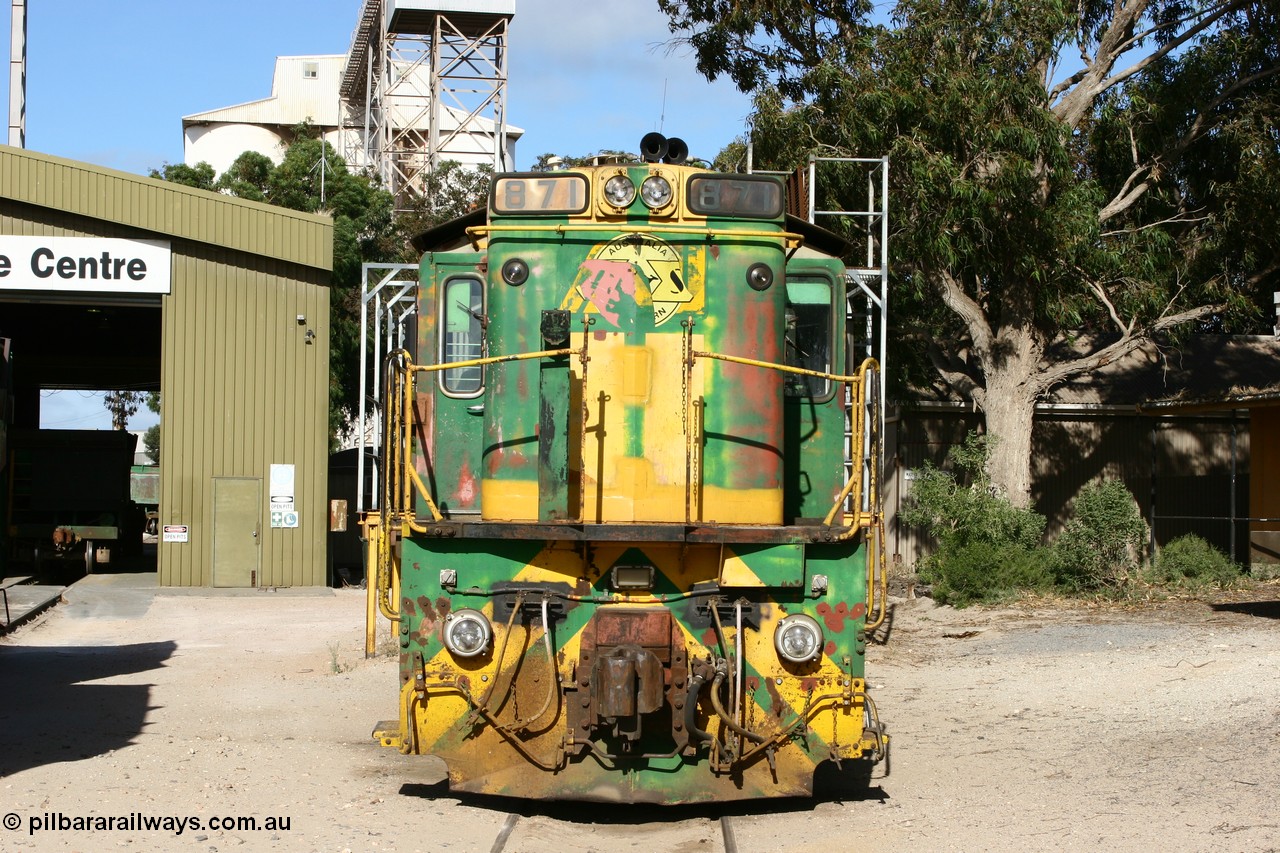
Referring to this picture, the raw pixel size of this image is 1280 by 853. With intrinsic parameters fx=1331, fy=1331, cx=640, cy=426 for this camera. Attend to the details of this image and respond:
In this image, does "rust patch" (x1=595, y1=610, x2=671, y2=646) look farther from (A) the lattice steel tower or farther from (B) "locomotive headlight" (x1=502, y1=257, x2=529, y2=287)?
(A) the lattice steel tower

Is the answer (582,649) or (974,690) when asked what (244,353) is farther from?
(582,649)

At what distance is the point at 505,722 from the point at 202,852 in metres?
1.64

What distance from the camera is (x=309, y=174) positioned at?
3978 centimetres

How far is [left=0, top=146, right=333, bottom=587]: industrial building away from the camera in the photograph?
22.2 metres

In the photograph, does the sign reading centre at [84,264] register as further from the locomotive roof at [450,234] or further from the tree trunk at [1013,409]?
the locomotive roof at [450,234]

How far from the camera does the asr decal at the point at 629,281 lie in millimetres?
7527

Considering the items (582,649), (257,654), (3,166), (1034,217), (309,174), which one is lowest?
(257,654)

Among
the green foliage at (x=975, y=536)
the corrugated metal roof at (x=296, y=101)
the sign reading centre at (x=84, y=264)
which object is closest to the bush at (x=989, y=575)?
the green foliage at (x=975, y=536)

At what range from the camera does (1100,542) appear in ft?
62.0

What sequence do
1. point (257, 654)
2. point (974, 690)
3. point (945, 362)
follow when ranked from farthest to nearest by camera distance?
1. point (945, 362)
2. point (257, 654)
3. point (974, 690)

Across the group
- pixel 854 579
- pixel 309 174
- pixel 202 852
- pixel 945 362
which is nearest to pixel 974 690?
pixel 854 579

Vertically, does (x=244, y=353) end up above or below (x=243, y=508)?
above

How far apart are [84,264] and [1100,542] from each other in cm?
1681

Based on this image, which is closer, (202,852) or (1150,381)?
(202,852)
